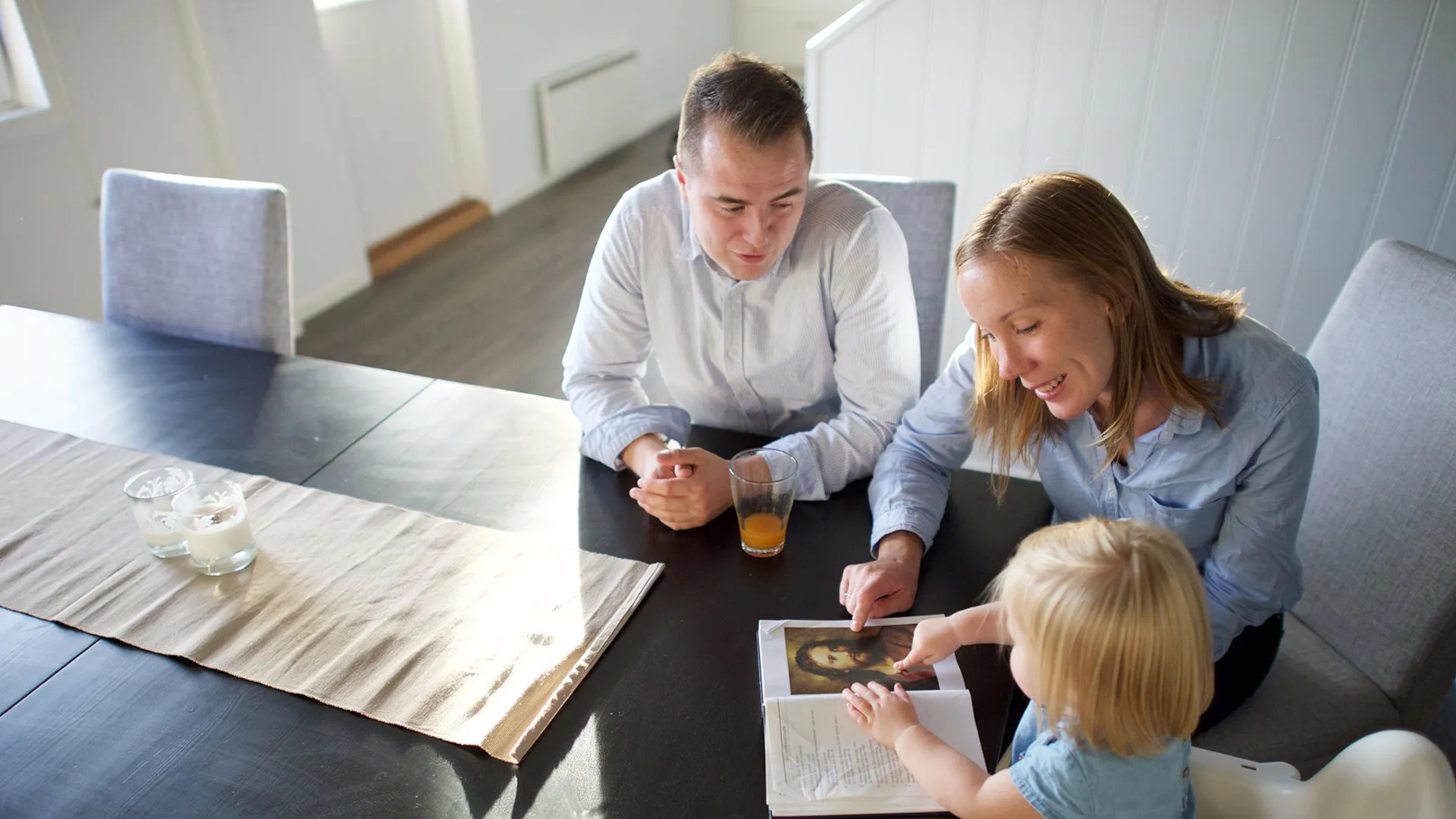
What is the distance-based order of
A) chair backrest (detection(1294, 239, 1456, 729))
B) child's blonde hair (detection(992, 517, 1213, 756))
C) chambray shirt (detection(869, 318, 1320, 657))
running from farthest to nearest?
chair backrest (detection(1294, 239, 1456, 729)) → chambray shirt (detection(869, 318, 1320, 657)) → child's blonde hair (detection(992, 517, 1213, 756))

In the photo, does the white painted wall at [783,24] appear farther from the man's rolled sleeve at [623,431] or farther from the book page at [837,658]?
the book page at [837,658]

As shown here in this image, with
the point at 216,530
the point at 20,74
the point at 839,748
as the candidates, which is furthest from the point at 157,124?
the point at 839,748

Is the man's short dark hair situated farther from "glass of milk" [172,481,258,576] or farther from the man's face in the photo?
"glass of milk" [172,481,258,576]

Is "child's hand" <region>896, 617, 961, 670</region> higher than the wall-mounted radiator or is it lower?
higher

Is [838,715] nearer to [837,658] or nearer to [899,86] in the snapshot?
[837,658]

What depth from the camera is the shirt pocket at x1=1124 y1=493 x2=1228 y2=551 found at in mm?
1229

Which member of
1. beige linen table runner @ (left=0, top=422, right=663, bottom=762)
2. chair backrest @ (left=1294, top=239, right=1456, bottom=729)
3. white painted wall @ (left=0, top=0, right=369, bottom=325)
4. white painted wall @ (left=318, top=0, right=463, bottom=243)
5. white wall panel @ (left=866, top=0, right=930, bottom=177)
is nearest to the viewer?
beige linen table runner @ (left=0, top=422, right=663, bottom=762)

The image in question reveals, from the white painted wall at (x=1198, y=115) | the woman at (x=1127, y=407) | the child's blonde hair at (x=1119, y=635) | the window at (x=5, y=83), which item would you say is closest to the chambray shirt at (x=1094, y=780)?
the child's blonde hair at (x=1119, y=635)

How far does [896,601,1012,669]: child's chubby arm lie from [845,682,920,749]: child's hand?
49mm

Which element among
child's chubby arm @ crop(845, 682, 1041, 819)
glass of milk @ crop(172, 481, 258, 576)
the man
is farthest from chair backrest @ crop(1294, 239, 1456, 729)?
glass of milk @ crop(172, 481, 258, 576)

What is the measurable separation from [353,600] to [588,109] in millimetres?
4147

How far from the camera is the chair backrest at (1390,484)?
127 centimetres

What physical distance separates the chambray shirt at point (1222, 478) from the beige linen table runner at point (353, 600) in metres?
0.42

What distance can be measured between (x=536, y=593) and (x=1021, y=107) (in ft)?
5.97
